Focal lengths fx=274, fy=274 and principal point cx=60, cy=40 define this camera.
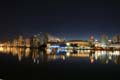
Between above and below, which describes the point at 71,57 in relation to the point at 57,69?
below

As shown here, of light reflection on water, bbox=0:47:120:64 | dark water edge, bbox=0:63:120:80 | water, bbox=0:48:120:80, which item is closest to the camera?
dark water edge, bbox=0:63:120:80

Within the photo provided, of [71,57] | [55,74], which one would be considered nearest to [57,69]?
[55,74]

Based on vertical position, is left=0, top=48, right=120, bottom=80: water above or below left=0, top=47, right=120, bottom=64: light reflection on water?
above

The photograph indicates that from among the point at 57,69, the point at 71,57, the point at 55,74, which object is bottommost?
the point at 71,57

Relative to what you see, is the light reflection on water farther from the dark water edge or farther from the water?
the dark water edge

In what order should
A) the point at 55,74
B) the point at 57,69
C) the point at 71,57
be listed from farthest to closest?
the point at 71,57 < the point at 57,69 < the point at 55,74

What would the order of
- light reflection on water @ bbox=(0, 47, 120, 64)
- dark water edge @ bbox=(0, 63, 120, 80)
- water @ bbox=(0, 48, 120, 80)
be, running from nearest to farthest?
dark water edge @ bbox=(0, 63, 120, 80) → water @ bbox=(0, 48, 120, 80) → light reflection on water @ bbox=(0, 47, 120, 64)

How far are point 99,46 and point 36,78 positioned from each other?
386ft

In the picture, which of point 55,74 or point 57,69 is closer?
point 55,74

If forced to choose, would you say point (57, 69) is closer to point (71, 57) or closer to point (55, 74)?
point (55, 74)

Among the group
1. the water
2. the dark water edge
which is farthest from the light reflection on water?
the dark water edge

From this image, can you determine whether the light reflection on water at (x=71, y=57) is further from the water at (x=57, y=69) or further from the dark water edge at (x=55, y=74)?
the dark water edge at (x=55, y=74)

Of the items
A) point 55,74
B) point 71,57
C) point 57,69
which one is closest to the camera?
point 55,74

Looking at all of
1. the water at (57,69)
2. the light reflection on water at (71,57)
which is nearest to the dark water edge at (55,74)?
the water at (57,69)
